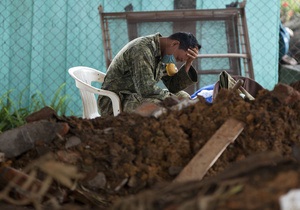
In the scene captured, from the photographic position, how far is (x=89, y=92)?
19.3 feet

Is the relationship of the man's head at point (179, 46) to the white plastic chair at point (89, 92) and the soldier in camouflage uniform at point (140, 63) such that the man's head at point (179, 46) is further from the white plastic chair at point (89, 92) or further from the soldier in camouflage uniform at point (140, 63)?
the white plastic chair at point (89, 92)

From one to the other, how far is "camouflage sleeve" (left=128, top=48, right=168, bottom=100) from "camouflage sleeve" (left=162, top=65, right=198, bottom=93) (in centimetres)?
49

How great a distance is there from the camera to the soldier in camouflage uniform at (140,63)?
18.4 feet

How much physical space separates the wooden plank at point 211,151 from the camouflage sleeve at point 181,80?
3.17m

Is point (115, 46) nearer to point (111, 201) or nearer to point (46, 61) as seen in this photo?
point (46, 61)

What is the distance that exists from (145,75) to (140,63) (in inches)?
5.8

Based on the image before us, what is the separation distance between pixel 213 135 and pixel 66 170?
4.95 ft

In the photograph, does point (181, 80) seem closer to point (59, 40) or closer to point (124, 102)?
point (124, 102)

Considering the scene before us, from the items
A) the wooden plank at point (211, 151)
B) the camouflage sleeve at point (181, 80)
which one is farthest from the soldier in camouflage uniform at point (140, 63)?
the wooden plank at point (211, 151)

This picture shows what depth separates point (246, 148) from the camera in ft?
9.55

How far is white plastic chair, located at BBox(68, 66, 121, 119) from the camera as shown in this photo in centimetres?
574

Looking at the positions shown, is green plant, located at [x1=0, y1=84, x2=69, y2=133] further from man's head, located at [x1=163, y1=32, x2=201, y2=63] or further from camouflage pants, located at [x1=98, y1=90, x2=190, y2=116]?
man's head, located at [x1=163, y1=32, x2=201, y2=63]

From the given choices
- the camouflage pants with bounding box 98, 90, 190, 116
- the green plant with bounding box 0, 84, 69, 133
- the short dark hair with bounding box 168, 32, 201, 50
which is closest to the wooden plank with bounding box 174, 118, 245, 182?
the camouflage pants with bounding box 98, 90, 190, 116

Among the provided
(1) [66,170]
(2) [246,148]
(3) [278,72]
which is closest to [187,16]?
(3) [278,72]
